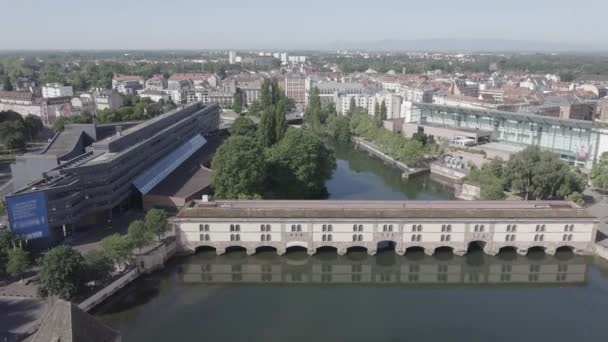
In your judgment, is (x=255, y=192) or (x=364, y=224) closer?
(x=364, y=224)

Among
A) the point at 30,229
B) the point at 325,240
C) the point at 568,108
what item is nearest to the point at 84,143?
the point at 30,229

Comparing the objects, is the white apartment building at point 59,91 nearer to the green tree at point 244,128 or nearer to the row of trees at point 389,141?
the green tree at point 244,128

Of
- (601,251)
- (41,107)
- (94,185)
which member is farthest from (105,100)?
(601,251)

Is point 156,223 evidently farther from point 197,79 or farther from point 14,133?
point 197,79

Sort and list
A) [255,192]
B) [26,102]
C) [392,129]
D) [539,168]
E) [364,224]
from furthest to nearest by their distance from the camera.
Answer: [26,102] < [392,129] < [539,168] < [255,192] < [364,224]

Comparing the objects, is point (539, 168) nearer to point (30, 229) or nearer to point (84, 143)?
point (30, 229)

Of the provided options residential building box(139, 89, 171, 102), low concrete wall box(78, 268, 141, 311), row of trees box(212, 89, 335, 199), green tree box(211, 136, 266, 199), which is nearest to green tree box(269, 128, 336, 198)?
row of trees box(212, 89, 335, 199)
